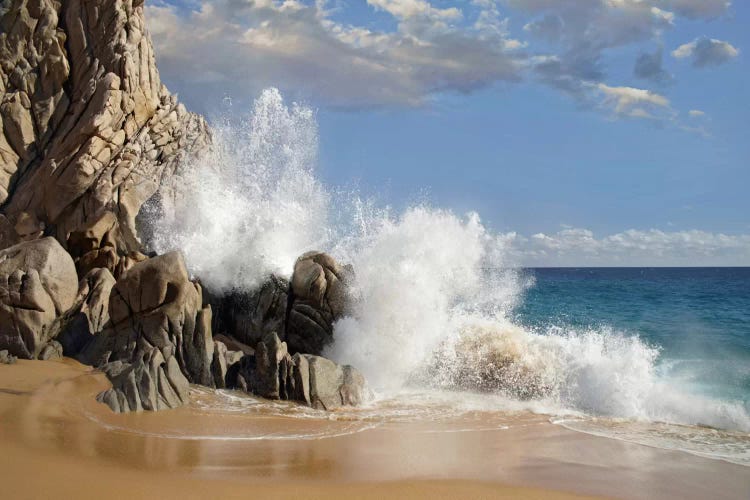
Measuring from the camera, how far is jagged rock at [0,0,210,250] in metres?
16.5

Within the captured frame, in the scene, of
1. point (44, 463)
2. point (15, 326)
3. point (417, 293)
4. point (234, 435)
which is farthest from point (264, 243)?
point (44, 463)

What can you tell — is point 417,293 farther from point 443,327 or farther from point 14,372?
point 14,372

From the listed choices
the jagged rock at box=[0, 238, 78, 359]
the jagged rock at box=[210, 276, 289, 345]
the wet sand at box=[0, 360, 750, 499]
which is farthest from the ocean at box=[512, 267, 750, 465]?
the jagged rock at box=[0, 238, 78, 359]

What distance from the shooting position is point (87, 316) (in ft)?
44.8

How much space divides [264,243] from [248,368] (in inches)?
183

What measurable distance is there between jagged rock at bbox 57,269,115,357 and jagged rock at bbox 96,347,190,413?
3.58m

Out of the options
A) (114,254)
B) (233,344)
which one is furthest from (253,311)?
(114,254)

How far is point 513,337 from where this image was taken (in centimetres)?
1384

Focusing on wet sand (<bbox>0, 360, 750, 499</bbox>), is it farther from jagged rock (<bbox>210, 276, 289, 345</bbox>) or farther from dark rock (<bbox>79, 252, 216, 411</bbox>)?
jagged rock (<bbox>210, 276, 289, 345</bbox>)

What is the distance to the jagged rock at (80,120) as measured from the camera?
1655cm

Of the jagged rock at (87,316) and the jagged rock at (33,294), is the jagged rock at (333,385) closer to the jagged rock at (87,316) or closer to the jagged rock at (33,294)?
the jagged rock at (87,316)

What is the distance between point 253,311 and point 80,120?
774 cm

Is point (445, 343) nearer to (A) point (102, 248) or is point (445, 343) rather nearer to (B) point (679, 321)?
(A) point (102, 248)

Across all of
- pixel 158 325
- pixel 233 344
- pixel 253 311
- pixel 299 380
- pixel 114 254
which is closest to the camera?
pixel 299 380
